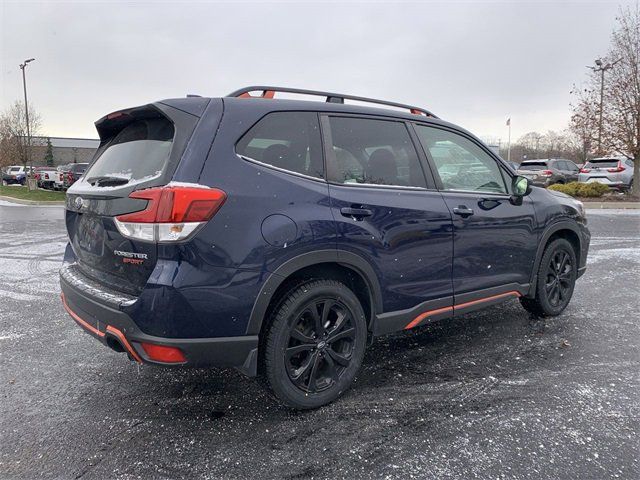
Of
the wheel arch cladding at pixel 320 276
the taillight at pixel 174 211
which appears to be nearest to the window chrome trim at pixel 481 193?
the wheel arch cladding at pixel 320 276

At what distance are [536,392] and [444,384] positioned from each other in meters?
0.58

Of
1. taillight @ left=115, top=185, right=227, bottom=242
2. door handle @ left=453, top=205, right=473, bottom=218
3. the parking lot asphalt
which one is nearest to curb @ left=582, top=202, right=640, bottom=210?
the parking lot asphalt

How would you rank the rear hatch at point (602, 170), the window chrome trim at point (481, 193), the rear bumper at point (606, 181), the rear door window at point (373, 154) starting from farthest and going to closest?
the rear hatch at point (602, 170)
the rear bumper at point (606, 181)
the window chrome trim at point (481, 193)
the rear door window at point (373, 154)

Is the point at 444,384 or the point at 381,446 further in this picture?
the point at 444,384

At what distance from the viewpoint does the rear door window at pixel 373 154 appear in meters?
3.02

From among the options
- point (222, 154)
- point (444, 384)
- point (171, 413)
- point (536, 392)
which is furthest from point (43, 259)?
point (536, 392)

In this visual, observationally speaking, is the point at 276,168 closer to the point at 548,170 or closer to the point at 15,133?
the point at 548,170

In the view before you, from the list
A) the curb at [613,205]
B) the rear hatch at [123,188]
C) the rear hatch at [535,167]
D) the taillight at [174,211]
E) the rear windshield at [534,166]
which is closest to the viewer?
the taillight at [174,211]

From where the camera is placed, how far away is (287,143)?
2.82 m

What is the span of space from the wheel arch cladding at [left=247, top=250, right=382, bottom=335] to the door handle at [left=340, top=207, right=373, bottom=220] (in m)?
0.24

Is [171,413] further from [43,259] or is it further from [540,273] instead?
[43,259]

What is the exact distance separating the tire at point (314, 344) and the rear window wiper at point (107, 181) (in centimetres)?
115

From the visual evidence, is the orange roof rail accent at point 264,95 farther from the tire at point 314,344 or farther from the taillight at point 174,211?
the tire at point 314,344

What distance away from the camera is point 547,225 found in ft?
13.9
